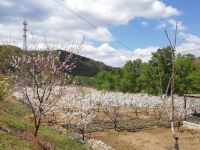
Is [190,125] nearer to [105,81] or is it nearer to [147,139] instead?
[147,139]

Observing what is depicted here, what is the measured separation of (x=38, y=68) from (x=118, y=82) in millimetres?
58236

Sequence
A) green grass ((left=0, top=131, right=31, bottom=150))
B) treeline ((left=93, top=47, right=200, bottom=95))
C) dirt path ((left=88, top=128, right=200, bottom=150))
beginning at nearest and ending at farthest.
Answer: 1. green grass ((left=0, top=131, right=31, bottom=150))
2. dirt path ((left=88, top=128, right=200, bottom=150))
3. treeline ((left=93, top=47, right=200, bottom=95))

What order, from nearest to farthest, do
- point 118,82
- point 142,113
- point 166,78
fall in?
point 142,113 < point 166,78 < point 118,82

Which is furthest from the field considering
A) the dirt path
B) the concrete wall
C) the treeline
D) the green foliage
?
the green foliage

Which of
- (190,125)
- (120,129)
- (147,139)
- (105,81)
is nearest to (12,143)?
(147,139)

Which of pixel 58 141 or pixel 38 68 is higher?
pixel 38 68

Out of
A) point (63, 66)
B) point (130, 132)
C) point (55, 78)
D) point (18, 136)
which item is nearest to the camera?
point (18, 136)

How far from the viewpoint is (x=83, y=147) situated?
79.2 feet

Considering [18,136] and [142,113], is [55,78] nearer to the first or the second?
[18,136]

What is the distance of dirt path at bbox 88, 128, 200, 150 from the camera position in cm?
2760

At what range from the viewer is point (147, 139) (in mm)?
30797

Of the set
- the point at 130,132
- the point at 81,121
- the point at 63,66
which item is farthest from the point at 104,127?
the point at 63,66

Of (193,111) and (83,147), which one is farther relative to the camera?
(193,111)

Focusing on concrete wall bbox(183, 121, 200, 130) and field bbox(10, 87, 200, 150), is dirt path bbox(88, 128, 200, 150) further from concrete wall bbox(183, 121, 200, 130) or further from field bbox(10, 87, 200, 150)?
concrete wall bbox(183, 121, 200, 130)
